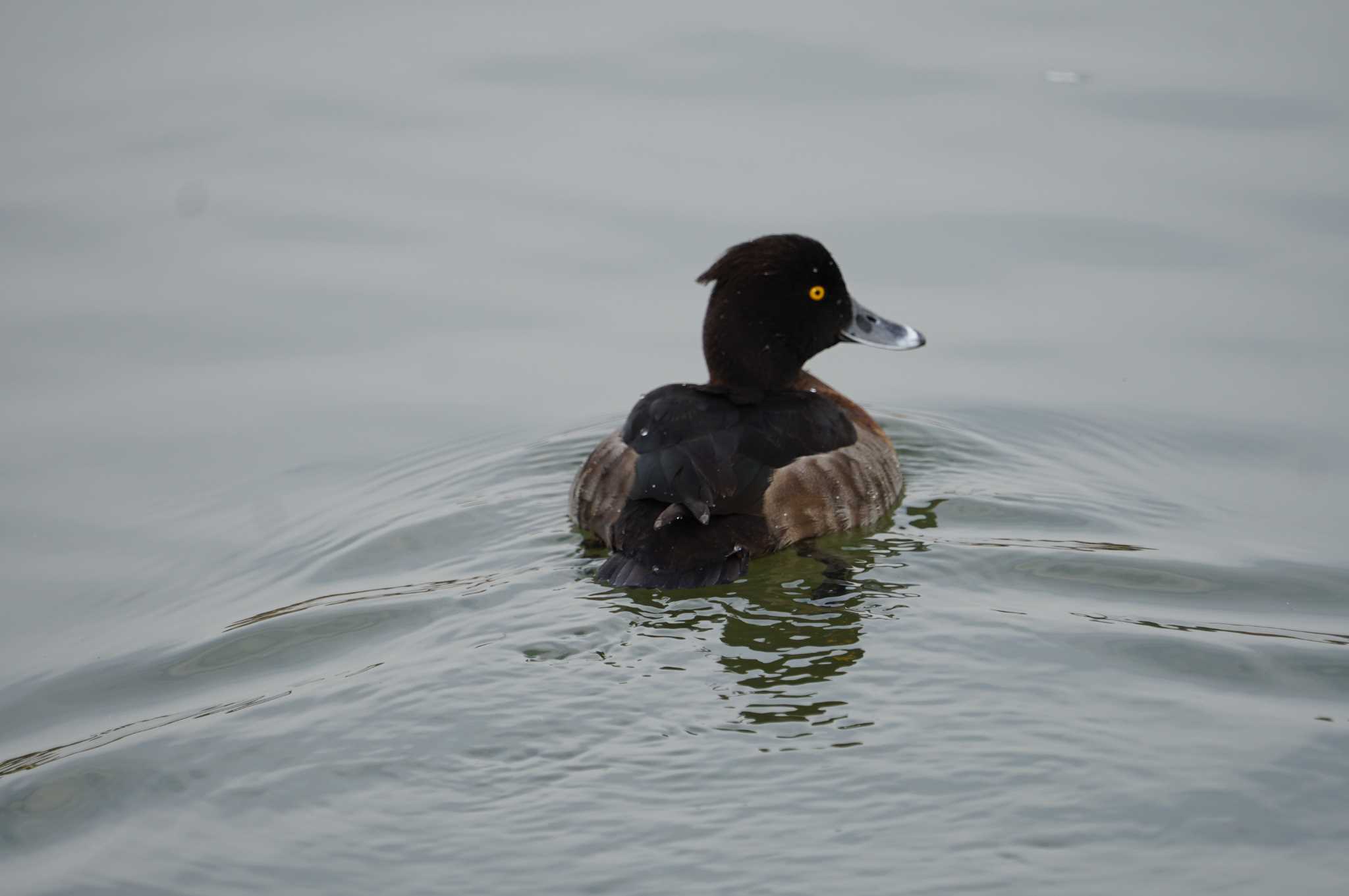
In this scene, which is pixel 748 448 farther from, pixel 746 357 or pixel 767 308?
pixel 767 308

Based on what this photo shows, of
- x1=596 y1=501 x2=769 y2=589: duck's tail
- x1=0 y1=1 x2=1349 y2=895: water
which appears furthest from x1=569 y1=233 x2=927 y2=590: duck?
x1=0 y1=1 x2=1349 y2=895: water

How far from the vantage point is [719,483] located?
759 cm

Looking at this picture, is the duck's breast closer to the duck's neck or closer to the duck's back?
the duck's back

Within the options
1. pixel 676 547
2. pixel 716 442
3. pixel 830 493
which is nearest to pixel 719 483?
pixel 716 442

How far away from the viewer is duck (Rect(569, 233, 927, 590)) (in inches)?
292

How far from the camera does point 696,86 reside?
13.0 m

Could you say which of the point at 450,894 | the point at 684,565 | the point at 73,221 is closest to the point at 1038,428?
the point at 684,565

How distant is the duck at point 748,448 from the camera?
24.3ft

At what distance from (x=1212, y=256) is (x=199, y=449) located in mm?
5996

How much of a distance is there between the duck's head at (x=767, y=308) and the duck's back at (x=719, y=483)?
0.21 metres

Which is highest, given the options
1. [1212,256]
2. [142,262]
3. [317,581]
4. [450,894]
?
[142,262]

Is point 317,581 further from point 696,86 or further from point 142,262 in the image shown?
point 696,86

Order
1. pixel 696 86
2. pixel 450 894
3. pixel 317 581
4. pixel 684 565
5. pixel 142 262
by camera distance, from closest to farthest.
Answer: pixel 450 894, pixel 684 565, pixel 317 581, pixel 142 262, pixel 696 86

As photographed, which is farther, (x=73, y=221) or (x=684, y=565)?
(x=73, y=221)
